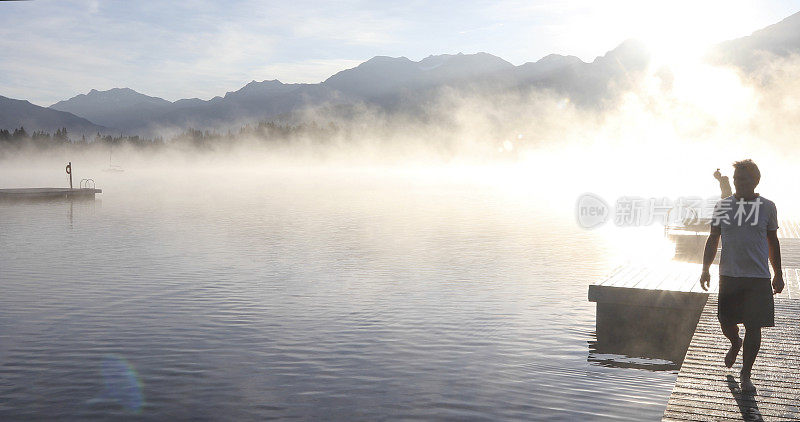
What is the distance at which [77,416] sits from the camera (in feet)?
38.5

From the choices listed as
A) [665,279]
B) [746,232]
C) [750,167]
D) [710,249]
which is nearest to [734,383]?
[710,249]

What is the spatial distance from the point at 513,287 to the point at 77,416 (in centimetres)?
1485

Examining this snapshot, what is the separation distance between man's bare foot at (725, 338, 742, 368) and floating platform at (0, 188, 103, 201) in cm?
7406

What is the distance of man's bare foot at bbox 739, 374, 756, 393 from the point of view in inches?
351

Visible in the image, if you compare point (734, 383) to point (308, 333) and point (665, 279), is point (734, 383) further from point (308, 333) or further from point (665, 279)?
point (308, 333)

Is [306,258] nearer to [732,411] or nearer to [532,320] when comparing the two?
[532,320]

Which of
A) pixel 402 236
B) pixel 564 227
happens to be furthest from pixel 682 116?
pixel 402 236

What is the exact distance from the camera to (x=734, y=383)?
9.22m

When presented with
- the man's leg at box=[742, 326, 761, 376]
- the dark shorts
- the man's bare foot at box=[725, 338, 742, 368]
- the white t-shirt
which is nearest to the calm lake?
the man's bare foot at box=[725, 338, 742, 368]

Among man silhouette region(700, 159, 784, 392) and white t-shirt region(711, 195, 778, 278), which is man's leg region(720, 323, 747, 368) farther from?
white t-shirt region(711, 195, 778, 278)

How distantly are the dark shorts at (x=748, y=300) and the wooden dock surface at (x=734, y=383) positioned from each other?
34.0 inches

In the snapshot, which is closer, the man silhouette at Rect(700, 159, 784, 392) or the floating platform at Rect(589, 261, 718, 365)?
the man silhouette at Rect(700, 159, 784, 392)

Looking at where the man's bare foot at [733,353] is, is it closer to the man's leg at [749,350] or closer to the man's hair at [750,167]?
the man's leg at [749,350]

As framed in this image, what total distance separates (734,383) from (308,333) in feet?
32.3
